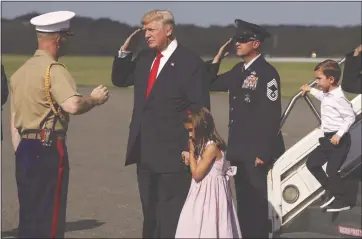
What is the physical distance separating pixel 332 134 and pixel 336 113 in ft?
0.58

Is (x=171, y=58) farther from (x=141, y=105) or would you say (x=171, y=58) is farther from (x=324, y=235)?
(x=324, y=235)

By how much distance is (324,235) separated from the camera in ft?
23.0

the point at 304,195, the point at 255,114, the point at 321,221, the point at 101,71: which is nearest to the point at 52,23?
the point at 255,114

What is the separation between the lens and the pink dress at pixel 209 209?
18.3 ft

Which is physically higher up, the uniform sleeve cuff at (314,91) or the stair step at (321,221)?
the uniform sleeve cuff at (314,91)

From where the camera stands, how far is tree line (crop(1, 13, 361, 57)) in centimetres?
2934

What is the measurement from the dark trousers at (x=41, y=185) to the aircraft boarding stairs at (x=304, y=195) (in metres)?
1.92

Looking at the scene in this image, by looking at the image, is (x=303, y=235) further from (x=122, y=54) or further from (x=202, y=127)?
(x=122, y=54)

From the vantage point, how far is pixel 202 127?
5.62m

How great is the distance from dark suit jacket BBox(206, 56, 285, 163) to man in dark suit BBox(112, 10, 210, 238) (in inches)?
19.5

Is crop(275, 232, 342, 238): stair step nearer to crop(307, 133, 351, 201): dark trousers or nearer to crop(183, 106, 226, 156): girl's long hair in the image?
crop(307, 133, 351, 201): dark trousers

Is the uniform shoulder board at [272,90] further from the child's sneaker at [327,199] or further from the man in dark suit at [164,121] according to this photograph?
the child's sneaker at [327,199]

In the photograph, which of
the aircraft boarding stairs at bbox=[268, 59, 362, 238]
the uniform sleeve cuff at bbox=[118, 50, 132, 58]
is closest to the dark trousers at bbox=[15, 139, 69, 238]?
the uniform sleeve cuff at bbox=[118, 50, 132, 58]

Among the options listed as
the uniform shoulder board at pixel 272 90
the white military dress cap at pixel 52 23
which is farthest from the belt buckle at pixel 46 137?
the uniform shoulder board at pixel 272 90
